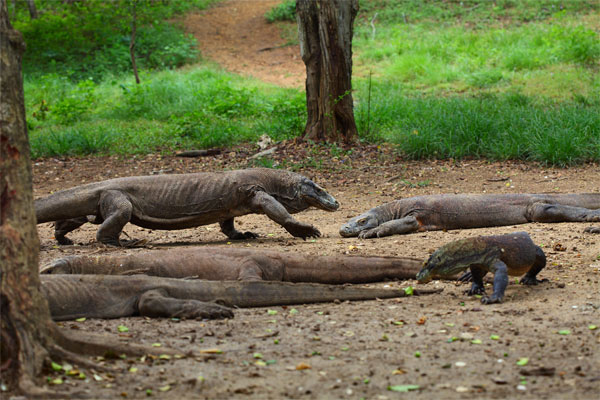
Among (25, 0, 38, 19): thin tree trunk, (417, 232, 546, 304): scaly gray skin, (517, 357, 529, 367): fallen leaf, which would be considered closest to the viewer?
(517, 357, 529, 367): fallen leaf

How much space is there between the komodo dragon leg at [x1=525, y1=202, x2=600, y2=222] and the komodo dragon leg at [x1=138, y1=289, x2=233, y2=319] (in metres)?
3.74

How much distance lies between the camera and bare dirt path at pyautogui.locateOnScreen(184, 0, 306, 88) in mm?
18391

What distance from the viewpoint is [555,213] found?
21.8ft

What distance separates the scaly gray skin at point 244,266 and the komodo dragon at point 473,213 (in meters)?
1.75

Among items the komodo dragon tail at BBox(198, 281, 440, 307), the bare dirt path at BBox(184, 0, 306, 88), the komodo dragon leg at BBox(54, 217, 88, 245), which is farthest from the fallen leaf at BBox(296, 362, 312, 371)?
the bare dirt path at BBox(184, 0, 306, 88)

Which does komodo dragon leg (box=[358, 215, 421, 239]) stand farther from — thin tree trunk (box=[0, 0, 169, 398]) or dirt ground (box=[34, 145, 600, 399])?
thin tree trunk (box=[0, 0, 169, 398])

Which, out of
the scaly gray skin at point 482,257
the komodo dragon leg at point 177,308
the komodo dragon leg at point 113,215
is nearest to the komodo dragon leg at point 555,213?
the scaly gray skin at point 482,257

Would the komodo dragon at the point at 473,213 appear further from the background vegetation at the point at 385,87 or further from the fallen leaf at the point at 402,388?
the fallen leaf at the point at 402,388

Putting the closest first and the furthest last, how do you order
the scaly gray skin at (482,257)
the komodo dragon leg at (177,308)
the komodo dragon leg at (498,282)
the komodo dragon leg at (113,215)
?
the komodo dragon leg at (177,308)
the komodo dragon leg at (498,282)
the scaly gray skin at (482,257)
the komodo dragon leg at (113,215)

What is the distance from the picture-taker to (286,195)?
6695mm

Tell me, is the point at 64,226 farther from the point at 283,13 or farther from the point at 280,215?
the point at 283,13

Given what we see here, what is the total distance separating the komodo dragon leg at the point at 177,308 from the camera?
4.00m

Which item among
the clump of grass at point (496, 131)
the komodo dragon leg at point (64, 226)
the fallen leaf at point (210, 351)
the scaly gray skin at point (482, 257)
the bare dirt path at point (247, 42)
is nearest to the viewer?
the fallen leaf at point (210, 351)

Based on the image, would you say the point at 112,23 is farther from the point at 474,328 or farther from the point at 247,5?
the point at 474,328
